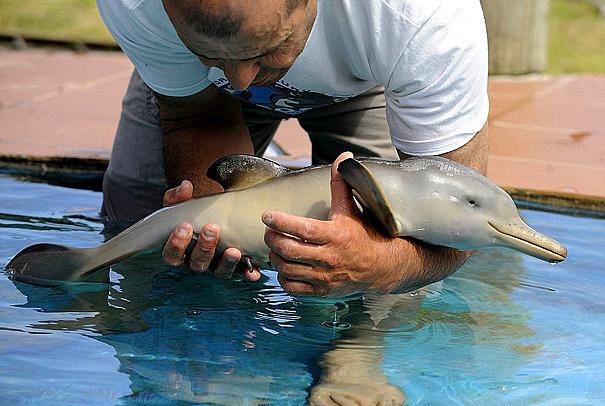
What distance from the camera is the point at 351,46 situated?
333 centimetres

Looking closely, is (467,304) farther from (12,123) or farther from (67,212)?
(12,123)

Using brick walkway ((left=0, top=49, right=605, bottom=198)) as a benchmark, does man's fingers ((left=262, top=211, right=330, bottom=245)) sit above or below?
above

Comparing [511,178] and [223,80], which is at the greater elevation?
[223,80]

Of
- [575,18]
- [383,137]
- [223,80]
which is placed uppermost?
[223,80]

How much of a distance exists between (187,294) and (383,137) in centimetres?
100

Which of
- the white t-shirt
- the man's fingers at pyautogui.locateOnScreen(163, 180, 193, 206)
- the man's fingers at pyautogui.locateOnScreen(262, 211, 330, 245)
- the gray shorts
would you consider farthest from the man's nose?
the gray shorts

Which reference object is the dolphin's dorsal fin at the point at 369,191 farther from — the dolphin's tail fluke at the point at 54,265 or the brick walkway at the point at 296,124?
the brick walkway at the point at 296,124

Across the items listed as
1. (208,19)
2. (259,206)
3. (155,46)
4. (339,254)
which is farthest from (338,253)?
(155,46)

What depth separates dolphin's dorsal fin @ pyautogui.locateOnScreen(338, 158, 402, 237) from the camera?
3033 mm

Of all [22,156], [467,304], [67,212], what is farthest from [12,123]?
[467,304]

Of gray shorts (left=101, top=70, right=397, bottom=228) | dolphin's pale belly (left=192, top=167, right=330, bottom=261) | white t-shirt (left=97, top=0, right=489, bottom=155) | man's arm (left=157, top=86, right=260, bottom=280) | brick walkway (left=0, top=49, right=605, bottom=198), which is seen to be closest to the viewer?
white t-shirt (left=97, top=0, right=489, bottom=155)

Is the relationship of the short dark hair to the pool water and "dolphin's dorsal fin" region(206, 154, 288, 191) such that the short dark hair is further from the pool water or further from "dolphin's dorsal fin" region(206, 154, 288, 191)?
the pool water

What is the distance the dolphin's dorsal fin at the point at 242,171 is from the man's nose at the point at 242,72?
0.31m

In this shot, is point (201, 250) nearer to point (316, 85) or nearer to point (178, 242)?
point (178, 242)
